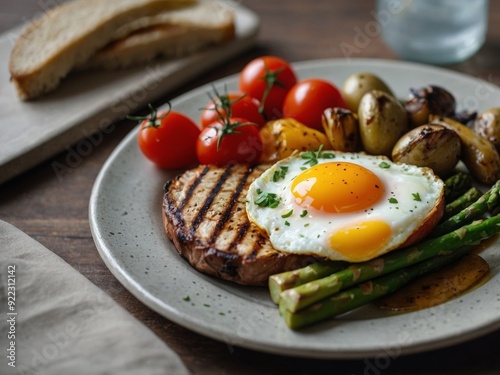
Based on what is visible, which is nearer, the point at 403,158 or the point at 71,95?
the point at 403,158

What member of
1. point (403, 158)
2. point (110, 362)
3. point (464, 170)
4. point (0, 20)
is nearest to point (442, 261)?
point (403, 158)

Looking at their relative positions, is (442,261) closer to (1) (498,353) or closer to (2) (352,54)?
(1) (498,353)

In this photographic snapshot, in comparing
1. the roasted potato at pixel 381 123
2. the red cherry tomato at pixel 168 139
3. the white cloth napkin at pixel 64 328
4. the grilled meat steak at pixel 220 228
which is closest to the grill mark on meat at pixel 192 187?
the grilled meat steak at pixel 220 228

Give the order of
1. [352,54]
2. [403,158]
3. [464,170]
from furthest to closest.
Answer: [352,54] < [464,170] < [403,158]

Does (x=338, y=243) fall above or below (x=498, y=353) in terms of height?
above

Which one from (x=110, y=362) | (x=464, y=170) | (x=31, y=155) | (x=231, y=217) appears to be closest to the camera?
(x=110, y=362)

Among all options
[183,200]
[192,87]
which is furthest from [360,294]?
[192,87]

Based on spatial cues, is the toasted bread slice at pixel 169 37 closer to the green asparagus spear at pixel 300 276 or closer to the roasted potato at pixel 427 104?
the roasted potato at pixel 427 104
